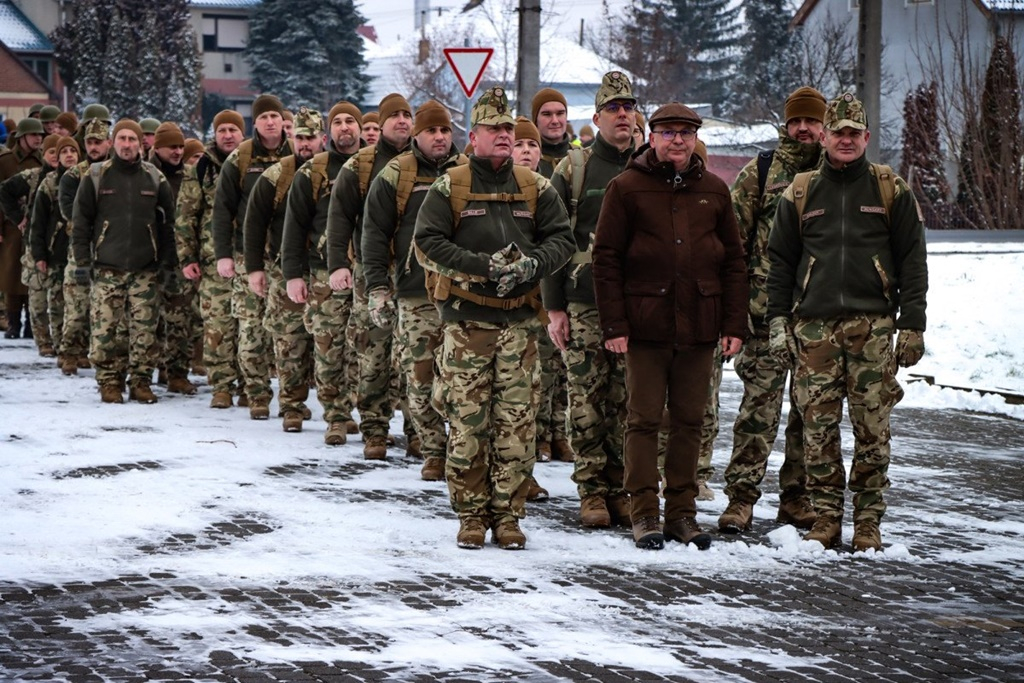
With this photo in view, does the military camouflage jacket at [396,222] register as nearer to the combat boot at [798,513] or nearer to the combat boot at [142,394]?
the combat boot at [798,513]

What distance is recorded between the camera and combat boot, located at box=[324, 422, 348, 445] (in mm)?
12953

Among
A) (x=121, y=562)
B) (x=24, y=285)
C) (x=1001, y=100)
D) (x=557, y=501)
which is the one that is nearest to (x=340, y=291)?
(x=557, y=501)

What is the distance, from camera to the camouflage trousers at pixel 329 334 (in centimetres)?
1297

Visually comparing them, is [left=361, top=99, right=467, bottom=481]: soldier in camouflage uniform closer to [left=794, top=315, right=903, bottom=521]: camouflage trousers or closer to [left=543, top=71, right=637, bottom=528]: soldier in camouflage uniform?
[left=543, top=71, right=637, bottom=528]: soldier in camouflage uniform

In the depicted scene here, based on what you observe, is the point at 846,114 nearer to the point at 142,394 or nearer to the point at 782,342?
the point at 782,342

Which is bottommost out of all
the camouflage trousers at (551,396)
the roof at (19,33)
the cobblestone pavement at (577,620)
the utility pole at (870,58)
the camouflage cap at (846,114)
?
the cobblestone pavement at (577,620)

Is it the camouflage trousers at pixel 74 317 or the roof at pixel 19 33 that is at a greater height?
the roof at pixel 19 33

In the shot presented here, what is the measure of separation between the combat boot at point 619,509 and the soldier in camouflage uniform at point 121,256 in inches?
258

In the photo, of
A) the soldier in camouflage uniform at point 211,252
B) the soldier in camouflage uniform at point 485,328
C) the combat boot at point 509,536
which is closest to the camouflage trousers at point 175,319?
the soldier in camouflage uniform at point 211,252

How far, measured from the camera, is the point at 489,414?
30.5 ft

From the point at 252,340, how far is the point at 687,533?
243 inches

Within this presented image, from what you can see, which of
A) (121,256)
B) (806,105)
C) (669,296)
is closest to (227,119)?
(121,256)

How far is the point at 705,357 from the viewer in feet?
30.0

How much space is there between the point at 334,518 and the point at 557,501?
1.53 meters
